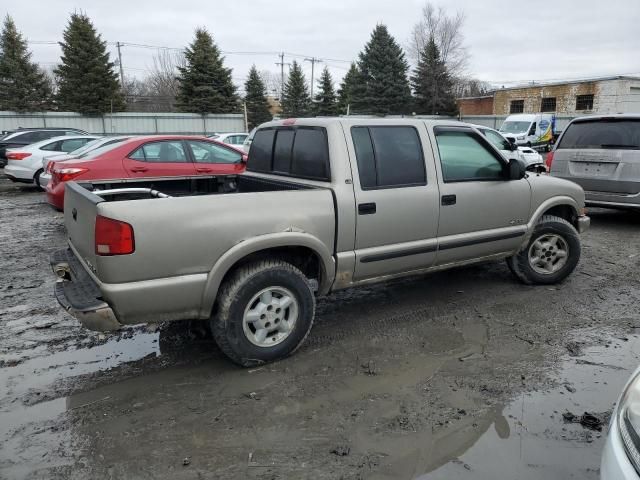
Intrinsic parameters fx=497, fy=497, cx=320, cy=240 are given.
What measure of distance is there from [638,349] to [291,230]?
3001mm

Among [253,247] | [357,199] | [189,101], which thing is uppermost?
[189,101]

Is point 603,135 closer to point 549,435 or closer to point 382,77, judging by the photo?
point 549,435

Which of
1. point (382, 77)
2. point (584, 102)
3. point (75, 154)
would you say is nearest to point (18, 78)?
point (382, 77)

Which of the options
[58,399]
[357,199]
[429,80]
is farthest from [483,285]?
[429,80]

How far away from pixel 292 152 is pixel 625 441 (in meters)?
3.42

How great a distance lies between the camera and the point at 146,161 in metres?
8.91

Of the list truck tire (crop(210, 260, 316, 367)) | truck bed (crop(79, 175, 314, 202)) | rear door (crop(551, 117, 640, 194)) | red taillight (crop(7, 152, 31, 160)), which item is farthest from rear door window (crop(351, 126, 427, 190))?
red taillight (crop(7, 152, 31, 160))

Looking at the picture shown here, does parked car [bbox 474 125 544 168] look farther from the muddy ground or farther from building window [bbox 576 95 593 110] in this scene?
building window [bbox 576 95 593 110]

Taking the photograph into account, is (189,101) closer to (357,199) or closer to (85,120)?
(85,120)

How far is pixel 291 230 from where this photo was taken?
3697 millimetres

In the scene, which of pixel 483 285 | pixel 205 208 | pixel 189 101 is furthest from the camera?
pixel 189 101

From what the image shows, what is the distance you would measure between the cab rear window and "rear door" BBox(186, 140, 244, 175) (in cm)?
438

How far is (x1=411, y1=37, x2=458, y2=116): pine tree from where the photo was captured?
151 ft

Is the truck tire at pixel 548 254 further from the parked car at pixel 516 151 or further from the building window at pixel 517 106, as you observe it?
the building window at pixel 517 106
